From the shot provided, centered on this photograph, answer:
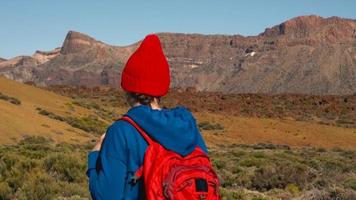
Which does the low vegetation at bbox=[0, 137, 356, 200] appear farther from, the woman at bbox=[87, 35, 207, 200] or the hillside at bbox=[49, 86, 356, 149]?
the hillside at bbox=[49, 86, 356, 149]

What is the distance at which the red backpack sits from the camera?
9.90 feet

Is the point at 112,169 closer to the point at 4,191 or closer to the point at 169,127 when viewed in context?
the point at 169,127

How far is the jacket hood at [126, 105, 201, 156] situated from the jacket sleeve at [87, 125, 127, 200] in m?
0.14

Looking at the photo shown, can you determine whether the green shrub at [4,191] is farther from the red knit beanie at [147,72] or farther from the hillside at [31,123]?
the hillside at [31,123]

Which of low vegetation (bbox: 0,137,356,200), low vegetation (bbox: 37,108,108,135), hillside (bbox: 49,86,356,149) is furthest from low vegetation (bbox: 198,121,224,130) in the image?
low vegetation (bbox: 0,137,356,200)

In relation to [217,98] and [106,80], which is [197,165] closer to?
[217,98]

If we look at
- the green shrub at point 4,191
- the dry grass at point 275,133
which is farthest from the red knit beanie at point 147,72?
the dry grass at point 275,133

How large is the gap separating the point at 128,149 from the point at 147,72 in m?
0.45

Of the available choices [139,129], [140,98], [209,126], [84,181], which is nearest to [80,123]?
[209,126]

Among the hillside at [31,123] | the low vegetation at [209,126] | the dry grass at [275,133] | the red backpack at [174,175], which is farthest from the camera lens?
the low vegetation at [209,126]

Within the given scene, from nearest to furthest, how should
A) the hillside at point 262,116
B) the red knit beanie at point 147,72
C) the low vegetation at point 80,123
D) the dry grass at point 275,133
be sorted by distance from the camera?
the red knit beanie at point 147,72, the low vegetation at point 80,123, the dry grass at point 275,133, the hillside at point 262,116

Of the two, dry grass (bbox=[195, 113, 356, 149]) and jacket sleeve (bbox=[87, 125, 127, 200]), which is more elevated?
jacket sleeve (bbox=[87, 125, 127, 200])

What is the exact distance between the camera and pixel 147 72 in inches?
132

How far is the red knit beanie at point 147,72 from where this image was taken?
132 inches
